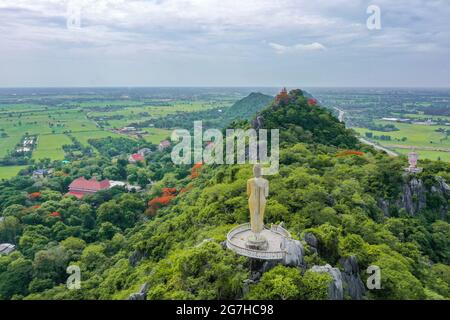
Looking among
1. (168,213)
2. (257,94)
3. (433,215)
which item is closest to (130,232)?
(168,213)

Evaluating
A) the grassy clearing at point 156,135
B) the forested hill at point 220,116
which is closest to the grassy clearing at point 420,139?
the forested hill at point 220,116

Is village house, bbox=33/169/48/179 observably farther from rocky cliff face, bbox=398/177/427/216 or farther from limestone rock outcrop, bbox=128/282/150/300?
limestone rock outcrop, bbox=128/282/150/300

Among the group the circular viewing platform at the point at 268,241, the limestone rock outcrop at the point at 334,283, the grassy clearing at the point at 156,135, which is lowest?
the grassy clearing at the point at 156,135

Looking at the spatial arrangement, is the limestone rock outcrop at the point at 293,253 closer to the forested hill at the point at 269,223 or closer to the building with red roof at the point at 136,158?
the forested hill at the point at 269,223

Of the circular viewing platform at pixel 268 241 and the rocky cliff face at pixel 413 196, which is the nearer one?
the circular viewing platform at pixel 268 241

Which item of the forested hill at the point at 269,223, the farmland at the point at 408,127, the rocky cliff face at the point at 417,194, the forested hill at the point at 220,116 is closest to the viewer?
the forested hill at the point at 269,223

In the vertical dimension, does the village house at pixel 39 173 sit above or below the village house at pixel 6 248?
above

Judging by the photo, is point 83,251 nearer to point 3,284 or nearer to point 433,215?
point 3,284

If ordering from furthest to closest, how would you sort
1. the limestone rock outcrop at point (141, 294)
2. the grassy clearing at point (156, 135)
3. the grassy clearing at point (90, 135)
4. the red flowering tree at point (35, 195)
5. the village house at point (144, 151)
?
the grassy clearing at point (90, 135) < the grassy clearing at point (156, 135) < the village house at point (144, 151) < the red flowering tree at point (35, 195) < the limestone rock outcrop at point (141, 294)
